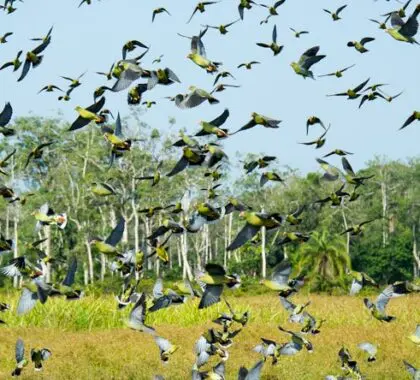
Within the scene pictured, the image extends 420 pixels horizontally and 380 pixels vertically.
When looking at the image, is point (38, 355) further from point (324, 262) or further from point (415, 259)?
point (415, 259)

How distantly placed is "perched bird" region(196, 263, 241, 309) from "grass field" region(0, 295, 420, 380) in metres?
Answer: 4.93

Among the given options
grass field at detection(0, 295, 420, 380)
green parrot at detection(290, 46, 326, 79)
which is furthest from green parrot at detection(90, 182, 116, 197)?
grass field at detection(0, 295, 420, 380)

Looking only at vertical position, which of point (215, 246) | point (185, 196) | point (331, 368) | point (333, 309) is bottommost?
point (215, 246)

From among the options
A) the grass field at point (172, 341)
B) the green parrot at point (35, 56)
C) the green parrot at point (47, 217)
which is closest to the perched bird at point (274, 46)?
the green parrot at point (35, 56)

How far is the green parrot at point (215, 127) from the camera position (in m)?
5.15

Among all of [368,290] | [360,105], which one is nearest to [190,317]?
[360,105]

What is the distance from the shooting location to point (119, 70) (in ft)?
19.5

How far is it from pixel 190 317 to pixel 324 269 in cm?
1700

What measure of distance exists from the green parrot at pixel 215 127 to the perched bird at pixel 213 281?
3.81 feet

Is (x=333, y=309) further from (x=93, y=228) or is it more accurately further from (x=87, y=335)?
(x=93, y=228)

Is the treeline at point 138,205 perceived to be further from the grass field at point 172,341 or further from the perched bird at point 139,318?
the perched bird at point 139,318

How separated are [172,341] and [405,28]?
8373mm

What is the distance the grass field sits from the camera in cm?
959

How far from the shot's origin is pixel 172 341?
12.3 metres
